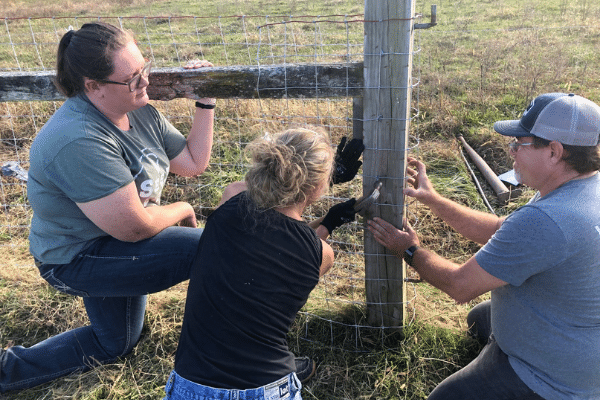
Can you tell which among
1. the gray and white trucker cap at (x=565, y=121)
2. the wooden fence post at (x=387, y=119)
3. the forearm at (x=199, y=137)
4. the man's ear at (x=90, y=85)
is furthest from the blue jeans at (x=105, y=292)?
the gray and white trucker cap at (x=565, y=121)

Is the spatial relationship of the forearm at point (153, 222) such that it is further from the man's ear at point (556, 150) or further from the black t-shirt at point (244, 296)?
the man's ear at point (556, 150)

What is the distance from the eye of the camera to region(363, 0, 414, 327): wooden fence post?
230cm

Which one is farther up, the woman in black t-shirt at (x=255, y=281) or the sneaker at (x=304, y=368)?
the woman in black t-shirt at (x=255, y=281)

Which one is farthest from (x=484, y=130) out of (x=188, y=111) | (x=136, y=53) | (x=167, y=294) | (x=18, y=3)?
(x=18, y=3)

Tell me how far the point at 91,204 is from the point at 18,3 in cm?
2113

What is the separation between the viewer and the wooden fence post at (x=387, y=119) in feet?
7.54

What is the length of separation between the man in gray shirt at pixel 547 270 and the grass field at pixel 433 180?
732 millimetres

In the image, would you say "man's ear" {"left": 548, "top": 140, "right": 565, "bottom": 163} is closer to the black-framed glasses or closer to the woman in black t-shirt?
the woman in black t-shirt

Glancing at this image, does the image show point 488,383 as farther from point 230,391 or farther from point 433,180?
point 433,180

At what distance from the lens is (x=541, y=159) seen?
81.6 inches

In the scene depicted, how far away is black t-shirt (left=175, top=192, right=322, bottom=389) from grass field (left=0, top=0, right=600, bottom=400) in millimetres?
1126

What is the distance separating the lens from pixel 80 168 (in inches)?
83.0

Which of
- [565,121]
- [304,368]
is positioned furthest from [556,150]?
[304,368]

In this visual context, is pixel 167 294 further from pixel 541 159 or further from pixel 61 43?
pixel 541 159
